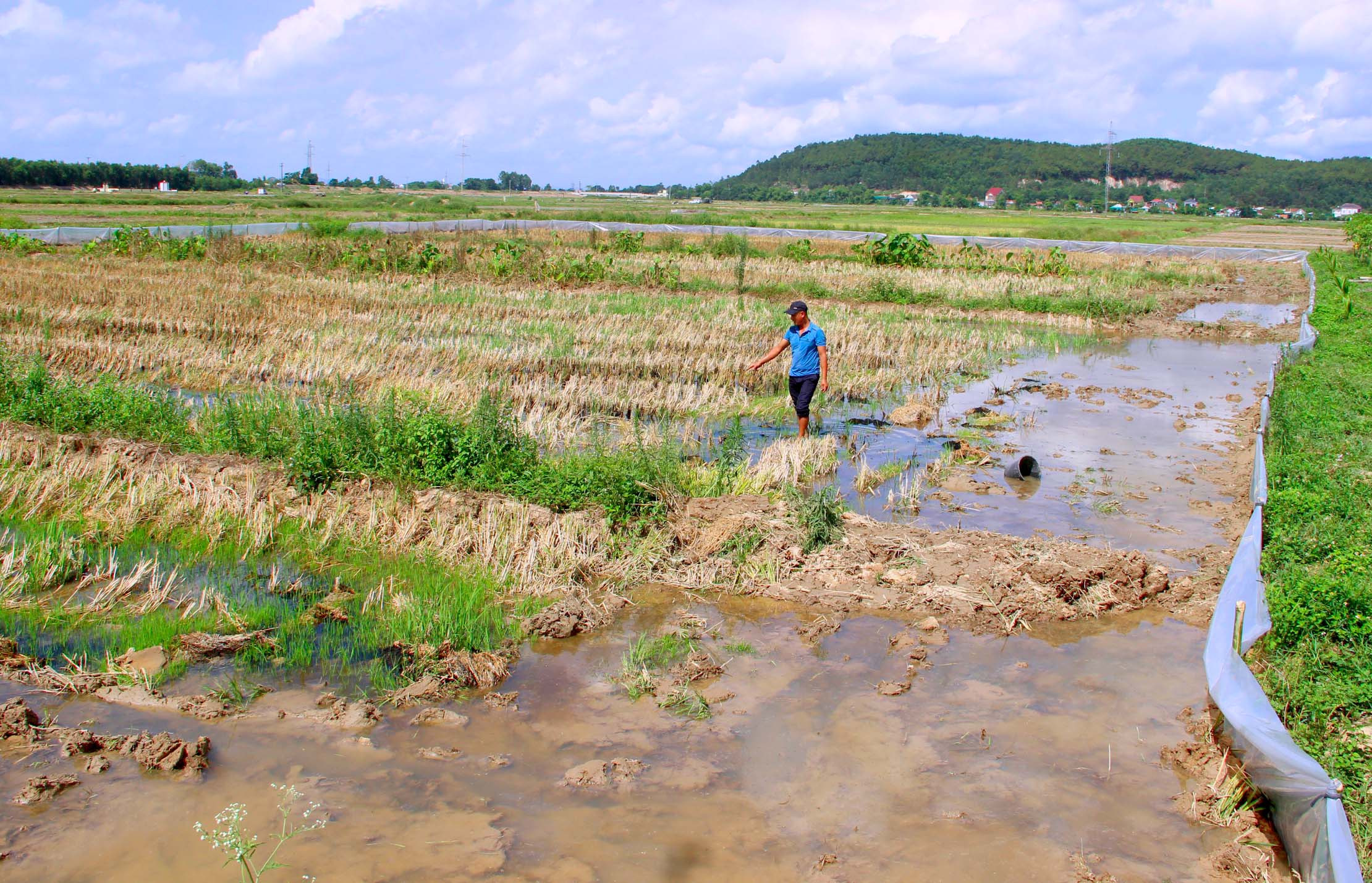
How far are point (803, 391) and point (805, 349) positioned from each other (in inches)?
18.2

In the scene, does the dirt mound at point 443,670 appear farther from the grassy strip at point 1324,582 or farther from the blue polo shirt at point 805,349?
the blue polo shirt at point 805,349

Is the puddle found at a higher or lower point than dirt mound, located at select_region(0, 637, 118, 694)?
higher

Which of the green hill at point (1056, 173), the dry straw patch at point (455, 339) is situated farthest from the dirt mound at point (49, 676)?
the green hill at point (1056, 173)

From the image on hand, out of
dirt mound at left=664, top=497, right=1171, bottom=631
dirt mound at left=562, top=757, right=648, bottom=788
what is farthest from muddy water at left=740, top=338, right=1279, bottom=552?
dirt mound at left=562, top=757, right=648, bottom=788

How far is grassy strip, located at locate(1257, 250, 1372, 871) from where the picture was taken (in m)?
4.37

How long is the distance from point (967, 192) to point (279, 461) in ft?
435

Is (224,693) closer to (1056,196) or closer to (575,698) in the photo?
(575,698)

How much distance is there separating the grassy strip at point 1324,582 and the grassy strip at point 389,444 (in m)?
4.42

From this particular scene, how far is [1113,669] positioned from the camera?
554 centimetres

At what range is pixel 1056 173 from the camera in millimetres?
130875

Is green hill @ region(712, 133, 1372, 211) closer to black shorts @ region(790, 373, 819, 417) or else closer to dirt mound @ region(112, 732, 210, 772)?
black shorts @ region(790, 373, 819, 417)

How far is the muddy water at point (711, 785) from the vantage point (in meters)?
3.75

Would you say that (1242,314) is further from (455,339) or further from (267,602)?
(267,602)

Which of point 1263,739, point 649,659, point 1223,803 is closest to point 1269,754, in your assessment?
point 1263,739
